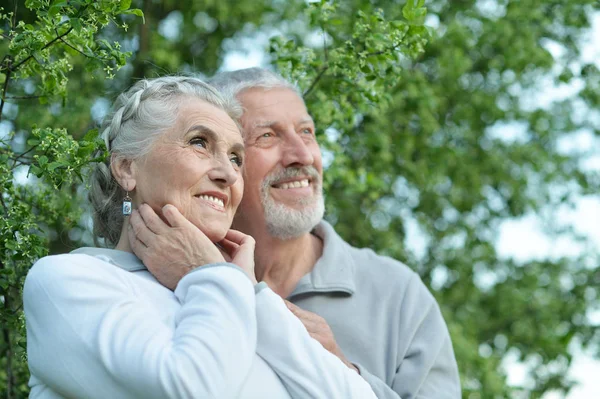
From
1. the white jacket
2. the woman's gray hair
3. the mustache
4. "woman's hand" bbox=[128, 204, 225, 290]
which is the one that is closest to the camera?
the white jacket

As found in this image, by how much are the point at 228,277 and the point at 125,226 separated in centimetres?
67

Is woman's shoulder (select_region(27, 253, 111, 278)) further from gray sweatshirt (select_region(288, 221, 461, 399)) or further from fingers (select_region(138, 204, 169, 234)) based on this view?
gray sweatshirt (select_region(288, 221, 461, 399))

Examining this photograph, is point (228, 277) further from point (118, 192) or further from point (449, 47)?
point (449, 47)

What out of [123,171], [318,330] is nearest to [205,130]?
[123,171]

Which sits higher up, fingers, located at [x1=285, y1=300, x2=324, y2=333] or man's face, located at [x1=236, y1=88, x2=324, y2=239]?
man's face, located at [x1=236, y1=88, x2=324, y2=239]

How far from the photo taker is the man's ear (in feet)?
10.3

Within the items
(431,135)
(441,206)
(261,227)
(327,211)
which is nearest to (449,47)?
(431,135)

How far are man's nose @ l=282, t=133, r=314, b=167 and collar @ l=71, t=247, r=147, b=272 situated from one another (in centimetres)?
121

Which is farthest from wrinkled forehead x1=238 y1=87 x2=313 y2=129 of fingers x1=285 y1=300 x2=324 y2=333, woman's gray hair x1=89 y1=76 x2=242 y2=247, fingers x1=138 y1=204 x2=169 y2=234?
fingers x1=138 y1=204 x2=169 y2=234

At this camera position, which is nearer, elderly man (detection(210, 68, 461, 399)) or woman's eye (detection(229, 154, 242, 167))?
woman's eye (detection(229, 154, 242, 167))

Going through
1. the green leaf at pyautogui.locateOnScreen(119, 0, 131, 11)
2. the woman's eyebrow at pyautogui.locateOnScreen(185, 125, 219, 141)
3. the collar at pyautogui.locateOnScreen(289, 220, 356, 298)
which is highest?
the green leaf at pyautogui.locateOnScreen(119, 0, 131, 11)

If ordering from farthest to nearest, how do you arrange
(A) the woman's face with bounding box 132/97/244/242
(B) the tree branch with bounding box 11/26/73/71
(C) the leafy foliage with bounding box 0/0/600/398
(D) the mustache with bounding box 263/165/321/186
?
(C) the leafy foliage with bounding box 0/0/600/398
(D) the mustache with bounding box 263/165/321/186
(B) the tree branch with bounding box 11/26/73/71
(A) the woman's face with bounding box 132/97/244/242

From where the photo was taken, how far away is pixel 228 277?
8.55 ft

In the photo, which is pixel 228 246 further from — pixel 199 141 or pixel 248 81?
pixel 248 81
